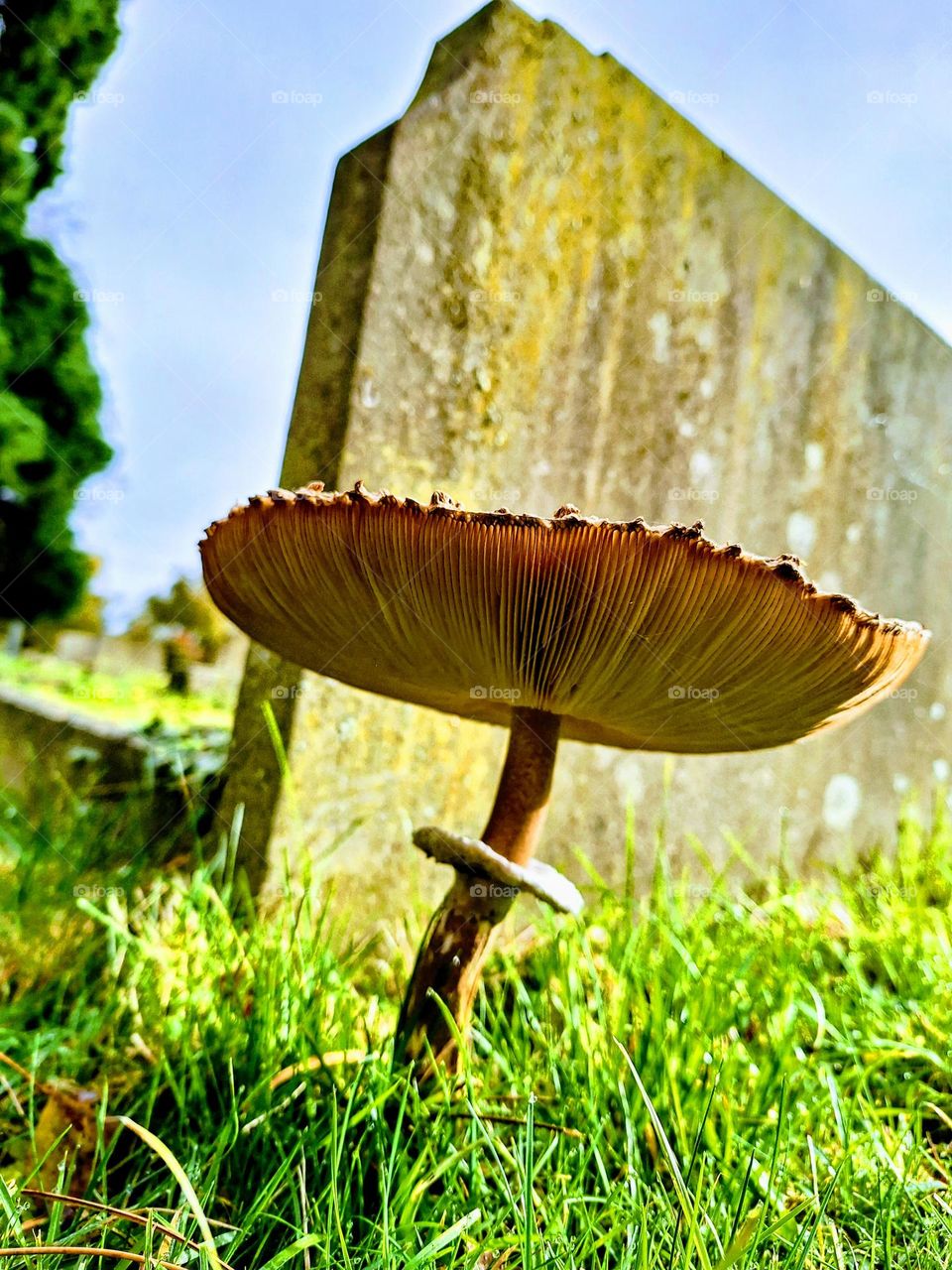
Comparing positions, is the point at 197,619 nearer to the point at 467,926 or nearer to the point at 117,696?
the point at 117,696

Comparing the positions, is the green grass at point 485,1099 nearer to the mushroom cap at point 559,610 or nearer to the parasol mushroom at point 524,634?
the parasol mushroom at point 524,634

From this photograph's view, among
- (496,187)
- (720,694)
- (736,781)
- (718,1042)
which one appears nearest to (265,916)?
(718,1042)

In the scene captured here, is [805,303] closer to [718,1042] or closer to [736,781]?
[736,781]

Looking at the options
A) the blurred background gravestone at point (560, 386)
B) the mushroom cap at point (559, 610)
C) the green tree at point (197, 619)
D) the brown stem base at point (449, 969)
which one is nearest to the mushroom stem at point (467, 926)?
the brown stem base at point (449, 969)

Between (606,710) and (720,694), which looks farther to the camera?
(606,710)

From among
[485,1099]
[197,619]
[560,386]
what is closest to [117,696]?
[197,619]

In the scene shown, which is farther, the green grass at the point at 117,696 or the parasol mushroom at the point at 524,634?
the green grass at the point at 117,696
